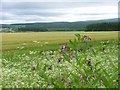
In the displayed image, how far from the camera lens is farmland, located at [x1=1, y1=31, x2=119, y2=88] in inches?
246

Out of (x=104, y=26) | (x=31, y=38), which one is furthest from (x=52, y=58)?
(x=31, y=38)

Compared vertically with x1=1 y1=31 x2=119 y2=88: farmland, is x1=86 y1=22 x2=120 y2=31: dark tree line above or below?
above

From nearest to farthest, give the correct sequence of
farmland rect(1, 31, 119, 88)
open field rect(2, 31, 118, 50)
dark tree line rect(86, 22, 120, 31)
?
farmland rect(1, 31, 119, 88) < dark tree line rect(86, 22, 120, 31) < open field rect(2, 31, 118, 50)

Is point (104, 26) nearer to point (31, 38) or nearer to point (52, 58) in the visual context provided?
point (52, 58)

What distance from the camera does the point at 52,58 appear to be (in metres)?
12.9

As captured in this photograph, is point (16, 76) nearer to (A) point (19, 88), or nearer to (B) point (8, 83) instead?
(B) point (8, 83)

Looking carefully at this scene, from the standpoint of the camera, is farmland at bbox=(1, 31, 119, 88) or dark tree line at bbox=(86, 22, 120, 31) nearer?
→ farmland at bbox=(1, 31, 119, 88)

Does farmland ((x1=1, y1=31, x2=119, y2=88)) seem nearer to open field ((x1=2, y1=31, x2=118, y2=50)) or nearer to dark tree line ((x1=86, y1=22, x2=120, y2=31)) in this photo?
open field ((x1=2, y1=31, x2=118, y2=50))

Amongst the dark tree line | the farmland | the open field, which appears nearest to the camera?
the farmland

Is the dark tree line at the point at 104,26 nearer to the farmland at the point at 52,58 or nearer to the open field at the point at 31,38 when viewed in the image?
the farmland at the point at 52,58

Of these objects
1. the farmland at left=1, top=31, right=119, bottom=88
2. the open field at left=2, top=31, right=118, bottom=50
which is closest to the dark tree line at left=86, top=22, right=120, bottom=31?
the farmland at left=1, top=31, right=119, bottom=88

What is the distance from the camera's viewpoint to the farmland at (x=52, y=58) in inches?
246

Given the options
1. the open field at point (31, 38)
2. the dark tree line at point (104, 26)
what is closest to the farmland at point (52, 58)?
the open field at point (31, 38)

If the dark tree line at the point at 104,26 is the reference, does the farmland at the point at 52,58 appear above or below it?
below
